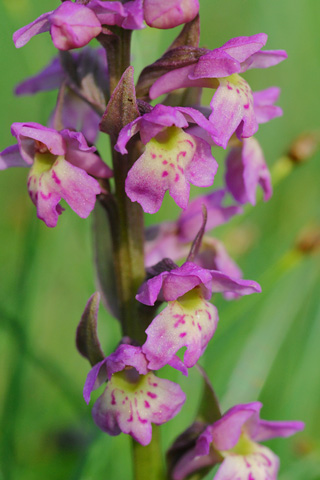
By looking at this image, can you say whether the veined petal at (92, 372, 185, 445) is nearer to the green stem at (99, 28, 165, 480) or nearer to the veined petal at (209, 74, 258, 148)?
the green stem at (99, 28, 165, 480)

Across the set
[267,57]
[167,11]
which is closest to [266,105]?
[267,57]

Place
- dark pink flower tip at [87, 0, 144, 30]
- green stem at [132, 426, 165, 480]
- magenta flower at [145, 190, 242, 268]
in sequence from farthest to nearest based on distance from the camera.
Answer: magenta flower at [145, 190, 242, 268], green stem at [132, 426, 165, 480], dark pink flower tip at [87, 0, 144, 30]

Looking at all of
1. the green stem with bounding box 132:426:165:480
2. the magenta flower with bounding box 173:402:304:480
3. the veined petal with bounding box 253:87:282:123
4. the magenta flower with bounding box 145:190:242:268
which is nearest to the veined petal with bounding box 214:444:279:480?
the magenta flower with bounding box 173:402:304:480

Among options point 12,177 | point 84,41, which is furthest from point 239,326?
point 12,177

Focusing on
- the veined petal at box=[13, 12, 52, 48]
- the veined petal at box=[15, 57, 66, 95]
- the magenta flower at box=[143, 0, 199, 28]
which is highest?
the magenta flower at box=[143, 0, 199, 28]

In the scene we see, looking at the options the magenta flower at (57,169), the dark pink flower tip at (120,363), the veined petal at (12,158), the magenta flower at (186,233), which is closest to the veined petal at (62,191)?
the magenta flower at (57,169)

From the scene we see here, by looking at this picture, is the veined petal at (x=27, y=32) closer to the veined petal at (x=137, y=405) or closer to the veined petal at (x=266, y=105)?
the veined petal at (x=266, y=105)

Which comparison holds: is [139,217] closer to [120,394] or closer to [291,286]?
[120,394]
